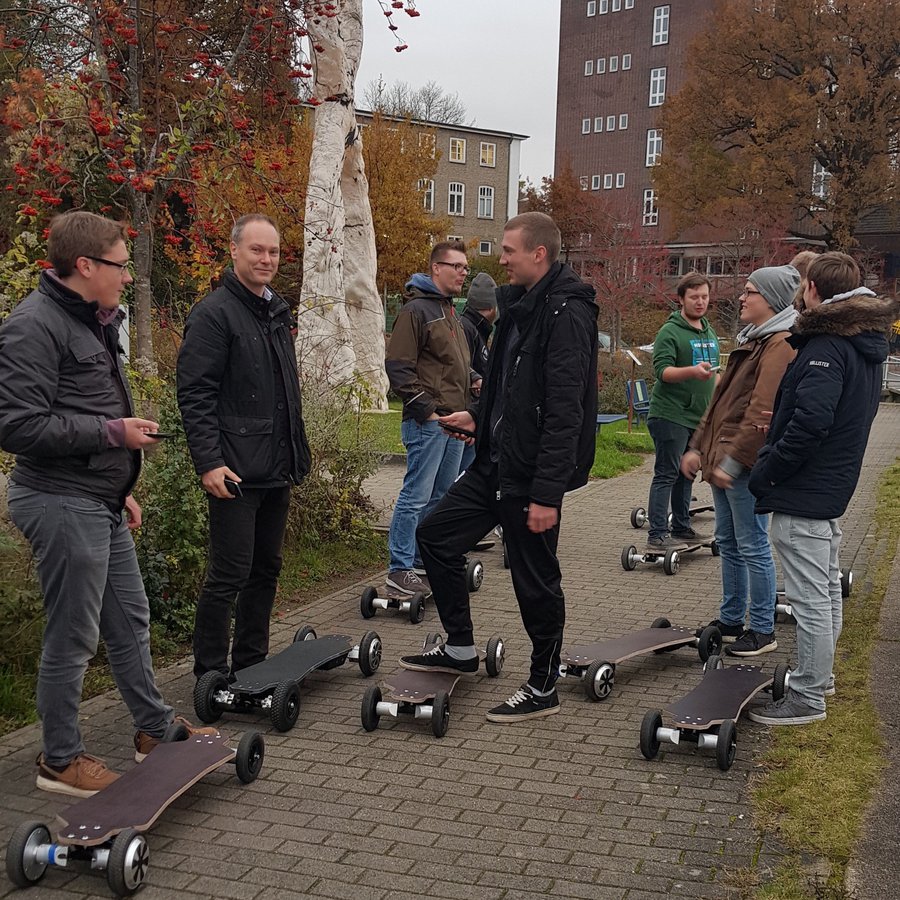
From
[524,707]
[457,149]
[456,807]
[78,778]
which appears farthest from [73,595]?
[457,149]

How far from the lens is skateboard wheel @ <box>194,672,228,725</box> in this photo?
509 centimetres

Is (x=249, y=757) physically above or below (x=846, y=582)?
above

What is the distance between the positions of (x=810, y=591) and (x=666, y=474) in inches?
153

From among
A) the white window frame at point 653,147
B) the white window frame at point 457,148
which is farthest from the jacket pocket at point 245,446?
the white window frame at point 653,147

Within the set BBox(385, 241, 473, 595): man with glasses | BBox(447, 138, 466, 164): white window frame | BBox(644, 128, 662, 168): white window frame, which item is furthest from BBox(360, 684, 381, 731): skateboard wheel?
BBox(644, 128, 662, 168): white window frame

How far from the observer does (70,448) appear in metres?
4.04

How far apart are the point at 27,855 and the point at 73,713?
0.77 m

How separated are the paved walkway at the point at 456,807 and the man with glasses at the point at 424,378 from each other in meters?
1.34

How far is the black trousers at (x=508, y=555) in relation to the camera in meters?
5.27

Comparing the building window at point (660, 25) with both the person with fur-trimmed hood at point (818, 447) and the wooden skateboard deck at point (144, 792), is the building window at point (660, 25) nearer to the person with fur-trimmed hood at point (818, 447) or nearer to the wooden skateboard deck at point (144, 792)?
the person with fur-trimmed hood at point (818, 447)

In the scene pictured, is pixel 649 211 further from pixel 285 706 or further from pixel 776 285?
pixel 285 706

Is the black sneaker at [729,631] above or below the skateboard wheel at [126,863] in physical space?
below

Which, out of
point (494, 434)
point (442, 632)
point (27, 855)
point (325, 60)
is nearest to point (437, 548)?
point (494, 434)

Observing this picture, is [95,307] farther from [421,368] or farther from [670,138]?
[670,138]
